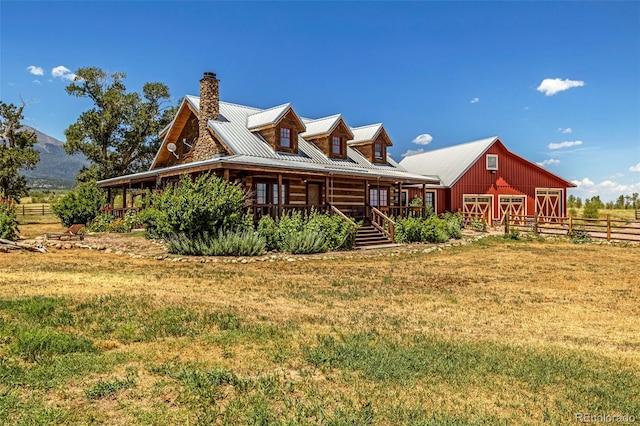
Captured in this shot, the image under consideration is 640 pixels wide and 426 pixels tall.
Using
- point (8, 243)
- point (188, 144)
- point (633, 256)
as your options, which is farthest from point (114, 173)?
point (633, 256)

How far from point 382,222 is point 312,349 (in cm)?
1811

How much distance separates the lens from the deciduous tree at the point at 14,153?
119ft

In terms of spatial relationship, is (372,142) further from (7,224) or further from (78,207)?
A: (7,224)

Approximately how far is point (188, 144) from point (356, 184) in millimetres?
9499

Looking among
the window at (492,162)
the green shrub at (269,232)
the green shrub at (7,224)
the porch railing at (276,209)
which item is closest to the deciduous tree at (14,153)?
the green shrub at (7,224)

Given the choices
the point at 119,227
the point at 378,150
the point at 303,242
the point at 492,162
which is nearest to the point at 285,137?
the point at 378,150

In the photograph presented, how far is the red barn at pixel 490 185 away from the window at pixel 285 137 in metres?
14.2

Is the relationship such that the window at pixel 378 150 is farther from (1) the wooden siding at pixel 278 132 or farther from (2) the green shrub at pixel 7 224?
(2) the green shrub at pixel 7 224

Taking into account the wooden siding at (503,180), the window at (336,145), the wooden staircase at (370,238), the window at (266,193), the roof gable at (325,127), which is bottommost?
the wooden staircase at (370,238)

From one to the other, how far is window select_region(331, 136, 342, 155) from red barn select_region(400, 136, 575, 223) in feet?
34.8

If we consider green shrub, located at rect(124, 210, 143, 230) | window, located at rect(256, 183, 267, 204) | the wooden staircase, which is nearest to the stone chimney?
window, located at rect(256, 183, 267, 204)

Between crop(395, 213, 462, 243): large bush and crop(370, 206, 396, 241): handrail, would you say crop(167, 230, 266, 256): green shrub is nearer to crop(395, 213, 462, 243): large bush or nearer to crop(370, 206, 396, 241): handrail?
crop(370, 206, 396, 241): handrail

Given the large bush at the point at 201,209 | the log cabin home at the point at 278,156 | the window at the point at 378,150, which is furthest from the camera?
the window at the point at 378,150

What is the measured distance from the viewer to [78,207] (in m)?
27.8
